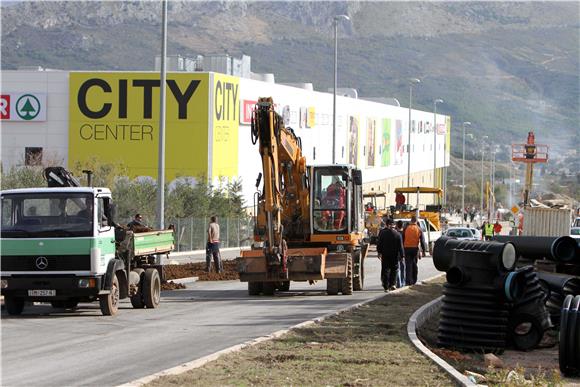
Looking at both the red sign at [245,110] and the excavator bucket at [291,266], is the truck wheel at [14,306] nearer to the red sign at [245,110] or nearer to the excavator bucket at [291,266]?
the excavator bucket at [291,266]

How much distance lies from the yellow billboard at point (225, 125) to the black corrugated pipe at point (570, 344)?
52.0 metres

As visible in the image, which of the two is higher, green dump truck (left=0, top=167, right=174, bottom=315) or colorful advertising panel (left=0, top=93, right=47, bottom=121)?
colorful advertising panel (left=0, top=93, right=47, bottom=121)

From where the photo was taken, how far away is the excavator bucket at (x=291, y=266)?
92.5ft

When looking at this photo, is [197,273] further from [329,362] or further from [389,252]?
[329,362]

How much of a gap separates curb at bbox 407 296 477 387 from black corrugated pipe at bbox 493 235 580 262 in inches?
79.8

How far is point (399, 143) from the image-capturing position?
11550 centimetres

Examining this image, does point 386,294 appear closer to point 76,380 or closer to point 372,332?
point 372,332

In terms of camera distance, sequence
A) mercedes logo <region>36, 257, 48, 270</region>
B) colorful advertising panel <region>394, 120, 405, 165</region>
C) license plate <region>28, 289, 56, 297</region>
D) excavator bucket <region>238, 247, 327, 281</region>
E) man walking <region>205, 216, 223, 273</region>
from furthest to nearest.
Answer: colorful advertising panel <region>394, 120, 405, 165</region>, man walking <region>205, 216, 223, 273</region>, excavator bucket <region>238, 247, 327, 281</region>, mercedes logo <region>36, 257, 48, 270</region>, license plate <region>28, 289, 56, 297</region>

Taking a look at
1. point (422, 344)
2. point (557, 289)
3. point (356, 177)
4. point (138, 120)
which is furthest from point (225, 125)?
point (422, 344)

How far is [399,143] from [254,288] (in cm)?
Result: 8694

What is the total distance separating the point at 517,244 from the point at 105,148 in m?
47.8

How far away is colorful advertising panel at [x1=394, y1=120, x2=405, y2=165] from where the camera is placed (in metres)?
114

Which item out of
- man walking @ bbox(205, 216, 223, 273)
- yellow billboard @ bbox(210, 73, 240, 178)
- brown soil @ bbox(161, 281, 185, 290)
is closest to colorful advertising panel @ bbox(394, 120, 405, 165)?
yellow billboard @ bbox(210, 73, 240, 178)

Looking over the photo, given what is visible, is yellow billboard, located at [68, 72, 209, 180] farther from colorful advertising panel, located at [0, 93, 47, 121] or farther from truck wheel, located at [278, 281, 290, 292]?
truck wheel, located at [278, 281, 290, 292]
